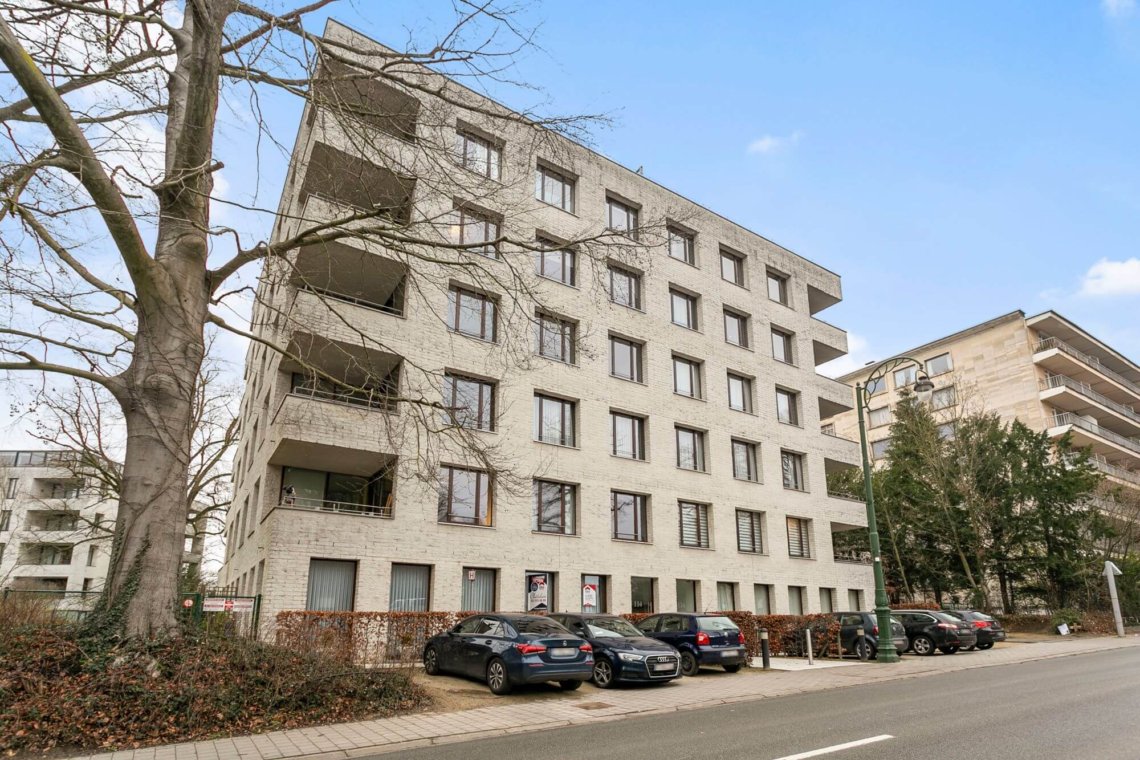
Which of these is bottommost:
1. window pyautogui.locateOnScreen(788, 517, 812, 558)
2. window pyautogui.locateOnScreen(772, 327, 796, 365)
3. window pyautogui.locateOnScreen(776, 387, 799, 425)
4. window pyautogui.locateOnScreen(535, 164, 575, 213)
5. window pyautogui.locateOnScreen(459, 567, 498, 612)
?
Result: window pyautogui.locateOnScreen(459, 567, 498, 612)

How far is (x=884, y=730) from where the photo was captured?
332 inches

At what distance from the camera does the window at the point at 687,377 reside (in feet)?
90.2

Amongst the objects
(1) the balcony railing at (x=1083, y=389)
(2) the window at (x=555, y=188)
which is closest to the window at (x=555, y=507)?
(2) the window at (x=555, y=188)

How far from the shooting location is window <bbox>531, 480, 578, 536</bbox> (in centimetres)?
2206

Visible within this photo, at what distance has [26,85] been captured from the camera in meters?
8.79

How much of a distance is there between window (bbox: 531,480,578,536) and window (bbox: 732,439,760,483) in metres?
8.15

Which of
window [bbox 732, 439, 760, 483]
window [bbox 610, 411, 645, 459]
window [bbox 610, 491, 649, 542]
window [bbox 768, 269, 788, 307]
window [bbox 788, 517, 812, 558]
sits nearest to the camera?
window [bbox 610, 491, 649, 542]

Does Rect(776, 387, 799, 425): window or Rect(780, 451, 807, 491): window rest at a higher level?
Rect(776, 387, 799, 425): window

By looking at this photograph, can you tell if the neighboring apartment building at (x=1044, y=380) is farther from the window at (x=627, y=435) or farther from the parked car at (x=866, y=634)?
the window at (x=627, y=435)

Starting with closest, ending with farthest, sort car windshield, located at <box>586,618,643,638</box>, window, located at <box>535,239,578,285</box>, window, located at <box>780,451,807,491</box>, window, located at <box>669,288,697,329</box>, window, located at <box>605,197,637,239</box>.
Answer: car windshield, located at <box>586,618,643,638</box> < window, located at <box>535,239,578,285</box> < window, located at <box>605,197,637,239</box> < window, located at <box>669,288,697,329</box> < window, located at <box>780,451,807,491</box>

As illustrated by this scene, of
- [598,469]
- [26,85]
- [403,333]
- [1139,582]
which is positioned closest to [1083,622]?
[1139,582]

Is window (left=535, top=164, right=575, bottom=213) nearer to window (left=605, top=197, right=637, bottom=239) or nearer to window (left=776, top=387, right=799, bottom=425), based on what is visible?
window (left=605, top=197, right=637, bottom=239)

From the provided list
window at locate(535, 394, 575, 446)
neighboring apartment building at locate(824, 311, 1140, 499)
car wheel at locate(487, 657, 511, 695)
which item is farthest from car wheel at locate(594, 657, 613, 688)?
neighboring apartment building at locate(824, 311, 1140, 499)

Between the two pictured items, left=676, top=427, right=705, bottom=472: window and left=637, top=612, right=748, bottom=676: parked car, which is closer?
left=637, top=612, right=748, bottom=676: parked car
